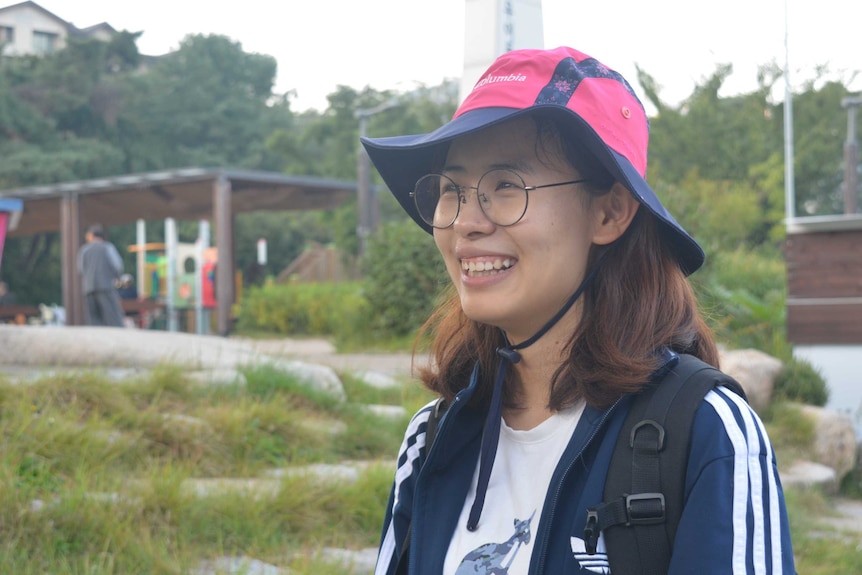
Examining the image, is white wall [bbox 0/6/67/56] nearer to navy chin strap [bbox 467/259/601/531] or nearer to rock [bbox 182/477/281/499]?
rock [bbox 182/477/281/499]

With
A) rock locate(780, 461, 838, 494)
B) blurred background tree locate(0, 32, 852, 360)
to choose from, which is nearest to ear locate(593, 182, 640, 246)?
rock locate(780, 461, 838, 494)

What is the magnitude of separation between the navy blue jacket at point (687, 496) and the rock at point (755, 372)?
7.07 metres

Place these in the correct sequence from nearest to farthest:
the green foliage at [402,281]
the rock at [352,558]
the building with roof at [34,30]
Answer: the rock at [352,558] → the green foliage at [402,281] → the building with roof at [34,30]

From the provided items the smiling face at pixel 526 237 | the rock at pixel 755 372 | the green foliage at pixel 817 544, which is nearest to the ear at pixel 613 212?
the smiling face at pixel 526 237

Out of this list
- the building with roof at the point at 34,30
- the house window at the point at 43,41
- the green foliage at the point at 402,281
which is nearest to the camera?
the green foliage at the point at 402,281

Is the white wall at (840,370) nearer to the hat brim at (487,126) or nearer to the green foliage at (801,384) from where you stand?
the green foliage at (801,384)

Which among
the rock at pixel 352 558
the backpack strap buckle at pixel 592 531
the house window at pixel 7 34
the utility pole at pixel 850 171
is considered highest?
the house window at pixel 7 34

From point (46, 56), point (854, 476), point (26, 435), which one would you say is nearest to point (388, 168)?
point (26, 435)

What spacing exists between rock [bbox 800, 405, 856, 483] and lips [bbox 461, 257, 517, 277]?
23.8 ft

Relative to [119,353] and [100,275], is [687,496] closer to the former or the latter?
[119,353]

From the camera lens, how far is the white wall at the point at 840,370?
10.0 m

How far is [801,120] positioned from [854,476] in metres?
29.0

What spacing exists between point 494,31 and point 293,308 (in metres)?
16.5

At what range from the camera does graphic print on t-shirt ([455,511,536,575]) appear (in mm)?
1641
